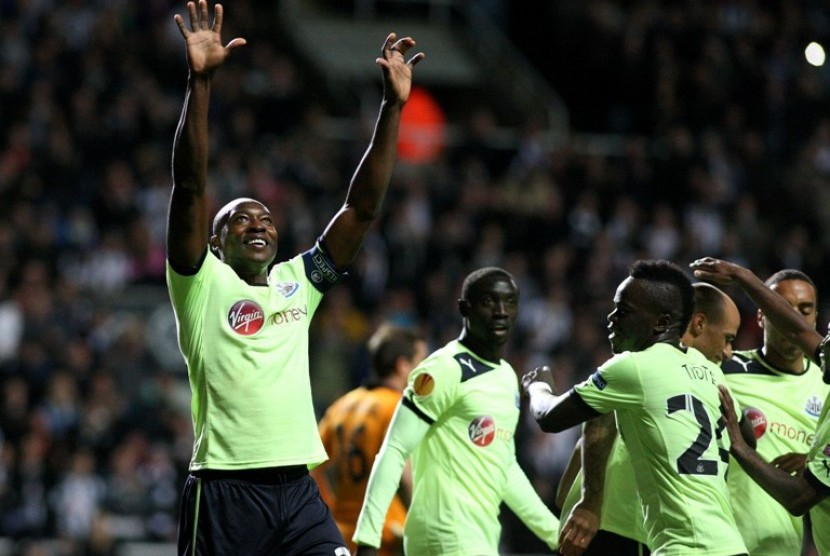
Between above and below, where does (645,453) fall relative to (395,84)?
below

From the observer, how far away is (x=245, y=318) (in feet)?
19.4

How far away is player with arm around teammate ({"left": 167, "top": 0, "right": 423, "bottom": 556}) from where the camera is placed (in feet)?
18.6

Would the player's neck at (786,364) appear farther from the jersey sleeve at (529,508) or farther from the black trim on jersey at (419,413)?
the black trim on jersey at (419,413)

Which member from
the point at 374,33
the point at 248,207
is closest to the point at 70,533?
the point at 248,207

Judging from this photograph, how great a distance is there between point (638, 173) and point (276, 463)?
14.2 m

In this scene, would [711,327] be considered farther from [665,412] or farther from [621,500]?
[665,412]

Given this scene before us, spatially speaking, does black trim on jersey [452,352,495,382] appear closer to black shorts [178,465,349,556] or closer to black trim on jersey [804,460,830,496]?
black shorts [178,465,349,556]

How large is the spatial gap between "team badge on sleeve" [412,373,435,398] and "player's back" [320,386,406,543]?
177 cm

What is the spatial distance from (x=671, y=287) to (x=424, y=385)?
144 cm

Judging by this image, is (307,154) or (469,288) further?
(307,154)

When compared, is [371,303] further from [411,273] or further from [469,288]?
[469,288]

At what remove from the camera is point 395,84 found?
6203 mm

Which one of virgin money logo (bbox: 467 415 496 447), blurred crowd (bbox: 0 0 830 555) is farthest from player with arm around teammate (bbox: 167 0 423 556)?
blurred crowd (bbox: 0 0 830 555)

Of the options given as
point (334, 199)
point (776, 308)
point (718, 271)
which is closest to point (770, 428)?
point (776, 308)
